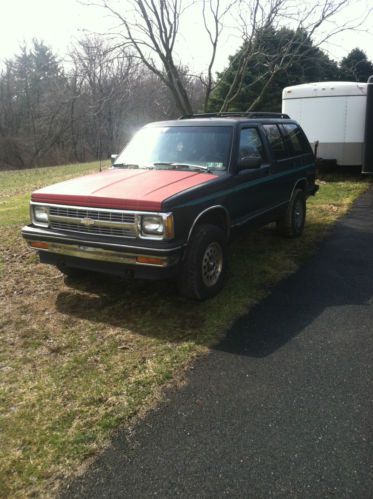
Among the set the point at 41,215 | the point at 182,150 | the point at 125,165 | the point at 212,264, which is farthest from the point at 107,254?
the point at 182,150

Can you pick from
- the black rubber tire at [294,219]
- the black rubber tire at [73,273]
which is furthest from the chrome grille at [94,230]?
the black rubber tire at [294,219]

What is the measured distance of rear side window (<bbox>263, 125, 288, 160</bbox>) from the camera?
20.6 ft

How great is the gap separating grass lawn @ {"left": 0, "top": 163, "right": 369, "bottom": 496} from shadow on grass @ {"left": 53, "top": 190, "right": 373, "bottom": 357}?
2 centimetres

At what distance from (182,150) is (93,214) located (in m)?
1.57

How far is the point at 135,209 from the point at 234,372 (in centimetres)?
167

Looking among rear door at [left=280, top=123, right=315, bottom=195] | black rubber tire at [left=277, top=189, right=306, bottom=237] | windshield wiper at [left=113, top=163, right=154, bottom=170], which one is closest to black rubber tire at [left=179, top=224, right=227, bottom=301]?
windshield wiper at [left=113, top=163, right=154, bottom=170]

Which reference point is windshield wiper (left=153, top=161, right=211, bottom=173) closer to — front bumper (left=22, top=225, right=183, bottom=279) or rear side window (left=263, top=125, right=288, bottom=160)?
front bumper (left=22, top=225, right=183, bottom=279)

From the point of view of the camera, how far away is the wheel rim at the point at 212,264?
4660 mm

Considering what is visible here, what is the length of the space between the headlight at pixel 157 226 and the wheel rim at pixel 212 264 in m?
0.66

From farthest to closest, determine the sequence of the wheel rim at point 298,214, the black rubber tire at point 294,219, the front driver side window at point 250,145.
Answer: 1. the wheel rim at point 298,214
2. the black rubber tire at point 294,219
3. the front driver side window at point 250,145

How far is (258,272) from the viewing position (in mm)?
5676

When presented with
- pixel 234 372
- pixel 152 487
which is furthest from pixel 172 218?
pixel 152 487

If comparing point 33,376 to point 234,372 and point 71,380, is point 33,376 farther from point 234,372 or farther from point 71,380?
point 234,372

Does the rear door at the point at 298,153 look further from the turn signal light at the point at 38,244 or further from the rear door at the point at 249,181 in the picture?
the turn signal light at the point at 38,244
